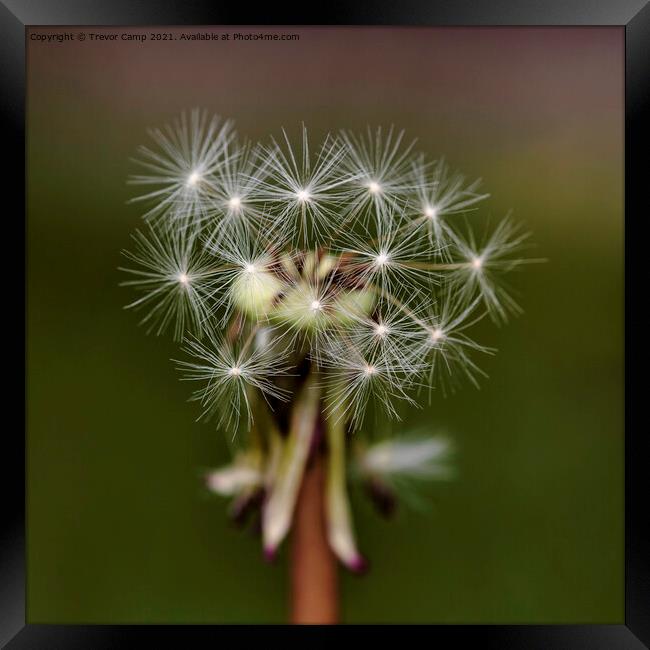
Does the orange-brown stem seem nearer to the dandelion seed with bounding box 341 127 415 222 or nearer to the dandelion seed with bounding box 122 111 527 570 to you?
the dandelion seed with bounding box 122 111 527 570

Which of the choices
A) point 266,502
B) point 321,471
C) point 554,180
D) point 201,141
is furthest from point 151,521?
point 554,180

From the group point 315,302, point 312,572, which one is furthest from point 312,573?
point 315,302

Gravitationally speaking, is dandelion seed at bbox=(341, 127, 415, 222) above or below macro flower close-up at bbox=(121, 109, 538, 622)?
above

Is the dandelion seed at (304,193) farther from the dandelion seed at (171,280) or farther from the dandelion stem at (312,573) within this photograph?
the dandelion stem at (312,573)

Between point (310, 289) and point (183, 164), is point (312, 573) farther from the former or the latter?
point (183, 164)

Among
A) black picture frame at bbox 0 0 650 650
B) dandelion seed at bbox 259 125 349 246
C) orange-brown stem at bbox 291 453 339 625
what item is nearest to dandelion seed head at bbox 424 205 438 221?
dandelion seed at bbox 259 125 349 246

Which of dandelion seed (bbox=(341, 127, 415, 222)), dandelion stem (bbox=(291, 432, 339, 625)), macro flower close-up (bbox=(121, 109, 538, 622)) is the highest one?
dandelion seed (bbox=(341, 127, 415, 222))
